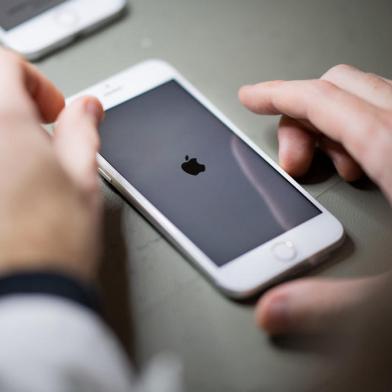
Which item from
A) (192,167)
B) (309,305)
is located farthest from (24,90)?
(309,305)

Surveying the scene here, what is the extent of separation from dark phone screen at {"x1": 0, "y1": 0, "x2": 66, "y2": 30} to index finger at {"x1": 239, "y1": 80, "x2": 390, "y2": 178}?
29 cm

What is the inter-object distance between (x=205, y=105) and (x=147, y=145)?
0.08m

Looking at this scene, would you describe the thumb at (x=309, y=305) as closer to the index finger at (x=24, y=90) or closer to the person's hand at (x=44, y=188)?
the person's hand at (x=44, y=188)

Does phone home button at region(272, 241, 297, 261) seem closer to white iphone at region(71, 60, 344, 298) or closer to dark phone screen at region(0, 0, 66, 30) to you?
white iphone at region(71, 60, 344, 298)

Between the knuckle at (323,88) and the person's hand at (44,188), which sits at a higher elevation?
the person's hand at (44,188)

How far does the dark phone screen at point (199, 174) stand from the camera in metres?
0.57

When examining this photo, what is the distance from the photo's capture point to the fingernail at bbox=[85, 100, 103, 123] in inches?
21.4

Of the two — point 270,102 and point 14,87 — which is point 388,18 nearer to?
point 270,102

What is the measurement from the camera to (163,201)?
23.3 inches

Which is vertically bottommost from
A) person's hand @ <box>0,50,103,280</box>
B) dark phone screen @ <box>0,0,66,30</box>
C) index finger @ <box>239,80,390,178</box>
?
index finger @ <box>239,80,390,178</box>

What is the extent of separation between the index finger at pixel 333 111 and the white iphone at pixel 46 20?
24 centimetres

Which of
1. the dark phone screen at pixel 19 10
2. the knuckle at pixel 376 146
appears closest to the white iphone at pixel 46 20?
the dark phone screen at pixel 19 10

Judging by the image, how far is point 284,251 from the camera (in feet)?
1.82

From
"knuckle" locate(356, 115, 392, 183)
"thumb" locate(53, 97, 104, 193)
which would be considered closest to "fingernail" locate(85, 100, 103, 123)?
"thumb" locate(53, 97, 104, 193)
